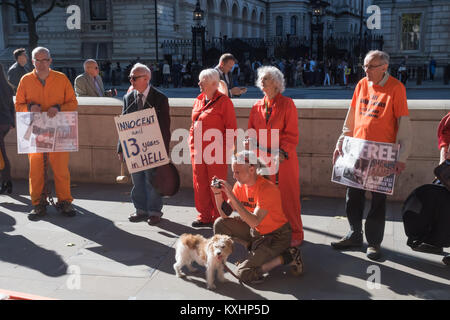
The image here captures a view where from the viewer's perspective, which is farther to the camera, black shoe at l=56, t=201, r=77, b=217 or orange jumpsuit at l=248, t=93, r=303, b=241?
black shoe at l=56, t=201, r=77, b=217

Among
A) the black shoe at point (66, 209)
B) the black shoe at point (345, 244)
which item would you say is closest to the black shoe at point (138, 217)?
the black shoe at point (66, 209)

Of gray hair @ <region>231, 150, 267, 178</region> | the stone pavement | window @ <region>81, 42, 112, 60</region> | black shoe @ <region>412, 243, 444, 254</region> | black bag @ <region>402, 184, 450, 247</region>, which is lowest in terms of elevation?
the stone pavement

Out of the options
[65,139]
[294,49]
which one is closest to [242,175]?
[65,139]

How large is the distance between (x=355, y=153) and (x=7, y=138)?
Answer: 6.24 metres

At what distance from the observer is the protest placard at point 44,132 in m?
6.34

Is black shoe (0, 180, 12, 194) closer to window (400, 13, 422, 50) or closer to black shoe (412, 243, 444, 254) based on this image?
black shoe (412, 243, 444, 254)

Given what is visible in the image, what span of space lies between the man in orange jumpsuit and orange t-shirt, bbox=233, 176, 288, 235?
281 cm

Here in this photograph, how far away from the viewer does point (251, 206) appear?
15.2ft

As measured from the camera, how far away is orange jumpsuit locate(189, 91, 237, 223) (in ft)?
19.1

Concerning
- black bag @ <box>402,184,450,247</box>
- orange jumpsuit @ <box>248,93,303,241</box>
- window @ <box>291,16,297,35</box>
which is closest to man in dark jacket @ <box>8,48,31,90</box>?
orange jumpsuit @ <box>248,93,303,241</box>

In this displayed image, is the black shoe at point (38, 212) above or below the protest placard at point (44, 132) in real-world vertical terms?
below

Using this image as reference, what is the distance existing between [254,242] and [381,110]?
1714 millimetres

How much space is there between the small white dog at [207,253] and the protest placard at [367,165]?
56.6 inches

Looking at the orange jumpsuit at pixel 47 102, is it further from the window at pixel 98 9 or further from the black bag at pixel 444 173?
the window at pixel 98 9
